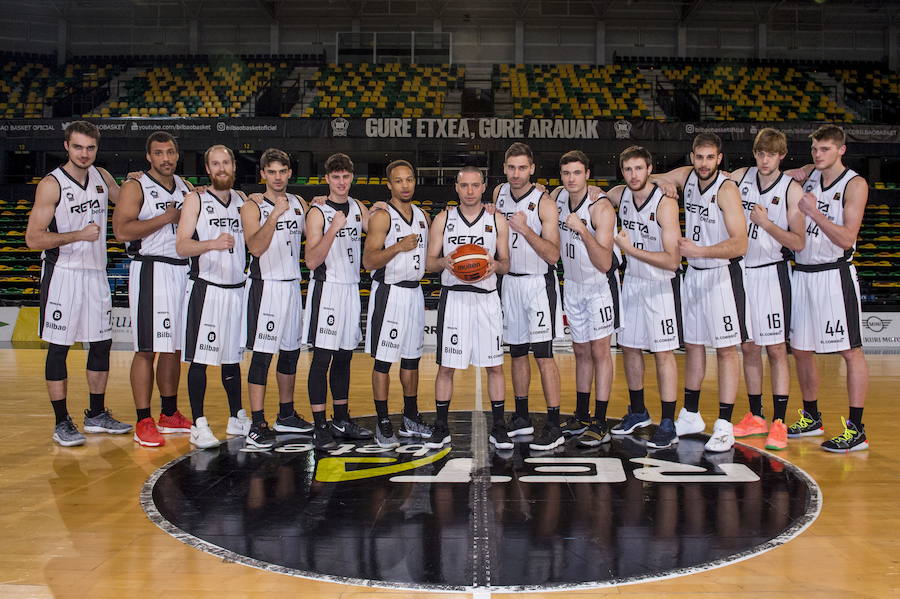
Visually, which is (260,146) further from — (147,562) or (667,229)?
(147,562)

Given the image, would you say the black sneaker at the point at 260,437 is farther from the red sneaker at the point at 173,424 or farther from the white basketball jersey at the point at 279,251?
the white basketball jersey at the point at 279,251

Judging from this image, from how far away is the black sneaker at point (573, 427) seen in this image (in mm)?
5867

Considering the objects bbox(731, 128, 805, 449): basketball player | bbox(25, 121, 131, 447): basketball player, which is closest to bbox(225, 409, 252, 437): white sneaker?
bbox(25, 121, 131, 447): basketball player

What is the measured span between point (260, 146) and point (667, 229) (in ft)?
45.8

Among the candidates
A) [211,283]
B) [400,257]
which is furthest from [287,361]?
[400,257]

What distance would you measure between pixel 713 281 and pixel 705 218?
49 centimetres

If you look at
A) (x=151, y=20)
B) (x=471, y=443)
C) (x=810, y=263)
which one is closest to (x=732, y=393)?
(x=810, y=263)

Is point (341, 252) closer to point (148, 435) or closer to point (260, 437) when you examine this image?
point (260, 437)

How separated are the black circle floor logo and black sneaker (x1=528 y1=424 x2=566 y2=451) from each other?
0.27ft

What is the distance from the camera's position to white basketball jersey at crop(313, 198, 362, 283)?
18.8 ft

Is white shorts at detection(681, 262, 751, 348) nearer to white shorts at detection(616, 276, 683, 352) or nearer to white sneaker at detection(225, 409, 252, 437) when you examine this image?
white shorts at detection(616, 276, 683, 352)

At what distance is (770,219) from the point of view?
19.2ft

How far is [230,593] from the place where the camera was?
3082 mm

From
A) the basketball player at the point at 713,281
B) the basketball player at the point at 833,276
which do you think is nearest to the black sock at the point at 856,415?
the basketball player at the point at 833,276
